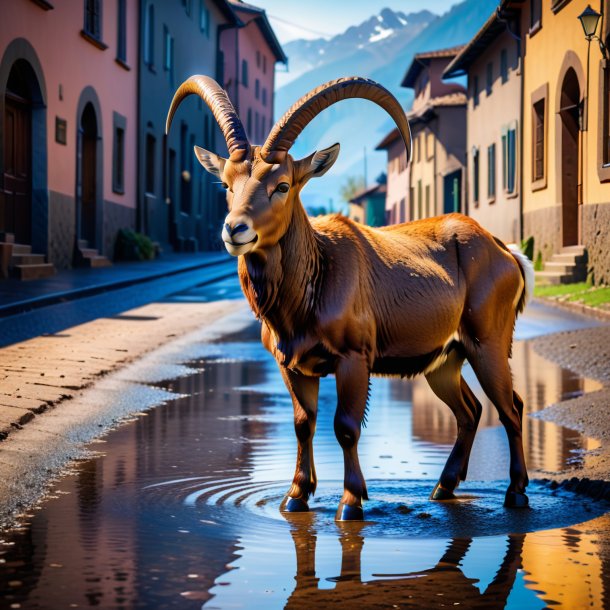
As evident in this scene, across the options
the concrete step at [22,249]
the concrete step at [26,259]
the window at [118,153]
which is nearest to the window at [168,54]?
the window at [118,153]

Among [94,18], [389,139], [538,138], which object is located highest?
[389,139]

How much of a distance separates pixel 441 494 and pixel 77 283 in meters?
15.3

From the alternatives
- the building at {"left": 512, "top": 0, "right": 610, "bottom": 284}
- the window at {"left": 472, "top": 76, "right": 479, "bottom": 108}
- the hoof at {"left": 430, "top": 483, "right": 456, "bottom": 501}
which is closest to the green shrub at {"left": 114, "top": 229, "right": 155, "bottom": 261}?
the building at {"left": 512, "top": 0, "right": 610, "bottom": 284}

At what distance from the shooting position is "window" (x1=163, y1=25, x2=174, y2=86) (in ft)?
121

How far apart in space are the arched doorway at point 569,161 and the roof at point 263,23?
31.4 metres

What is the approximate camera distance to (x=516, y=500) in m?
5.59

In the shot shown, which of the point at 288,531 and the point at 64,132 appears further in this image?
the point at 64,132

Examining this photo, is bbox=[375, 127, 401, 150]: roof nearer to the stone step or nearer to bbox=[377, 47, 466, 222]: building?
bbox=[377, 47, 466, 222]: building

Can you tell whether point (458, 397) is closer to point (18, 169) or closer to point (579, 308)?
point (579, 308)

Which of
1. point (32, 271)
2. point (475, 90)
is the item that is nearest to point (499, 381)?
point (32, 271)

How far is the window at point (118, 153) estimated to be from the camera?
29672 millimetres

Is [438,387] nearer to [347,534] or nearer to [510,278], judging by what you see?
[510,278]

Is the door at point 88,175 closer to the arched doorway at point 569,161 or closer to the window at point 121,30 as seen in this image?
the window at point 121,30

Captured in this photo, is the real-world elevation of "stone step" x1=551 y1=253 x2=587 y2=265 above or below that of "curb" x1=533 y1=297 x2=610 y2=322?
above
